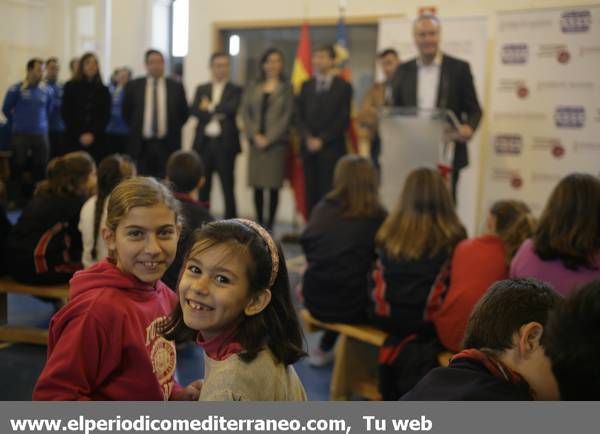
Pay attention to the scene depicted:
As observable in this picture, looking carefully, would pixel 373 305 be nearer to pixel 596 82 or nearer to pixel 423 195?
pixel 423 195

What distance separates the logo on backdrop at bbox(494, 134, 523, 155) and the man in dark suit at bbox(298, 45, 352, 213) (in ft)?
4.18

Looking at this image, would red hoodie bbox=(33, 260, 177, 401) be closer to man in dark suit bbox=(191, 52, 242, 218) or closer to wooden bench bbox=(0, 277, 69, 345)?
wooden bench bbox=(0, 277, 69, 345)

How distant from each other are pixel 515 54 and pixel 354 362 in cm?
357

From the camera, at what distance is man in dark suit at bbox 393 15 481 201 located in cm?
534

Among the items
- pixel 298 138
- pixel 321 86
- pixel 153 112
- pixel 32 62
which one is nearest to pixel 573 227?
pixel 32 62

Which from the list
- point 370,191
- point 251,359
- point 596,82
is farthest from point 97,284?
point 596,82

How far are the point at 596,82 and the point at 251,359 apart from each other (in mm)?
4860

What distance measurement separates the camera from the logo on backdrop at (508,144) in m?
5.94

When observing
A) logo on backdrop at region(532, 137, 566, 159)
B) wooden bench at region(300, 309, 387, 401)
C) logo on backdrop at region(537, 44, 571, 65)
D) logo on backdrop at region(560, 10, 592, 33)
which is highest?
logo on backdrop at region(560, 10, 592, 33)

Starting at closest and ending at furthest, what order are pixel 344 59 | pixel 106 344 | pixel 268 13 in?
pixel 106 344, pixel 344 59, pixel 268 13

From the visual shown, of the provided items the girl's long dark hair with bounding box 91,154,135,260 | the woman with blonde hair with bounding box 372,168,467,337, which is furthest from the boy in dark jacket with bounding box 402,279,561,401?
the girl's long dark hair with bounding box 91,154,135,260

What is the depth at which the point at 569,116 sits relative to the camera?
5621 millimetres

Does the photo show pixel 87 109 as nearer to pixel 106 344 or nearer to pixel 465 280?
pixel 465 280

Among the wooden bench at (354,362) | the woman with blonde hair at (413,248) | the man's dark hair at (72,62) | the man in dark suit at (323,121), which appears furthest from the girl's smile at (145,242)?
the man in dark suit at (323,121)
